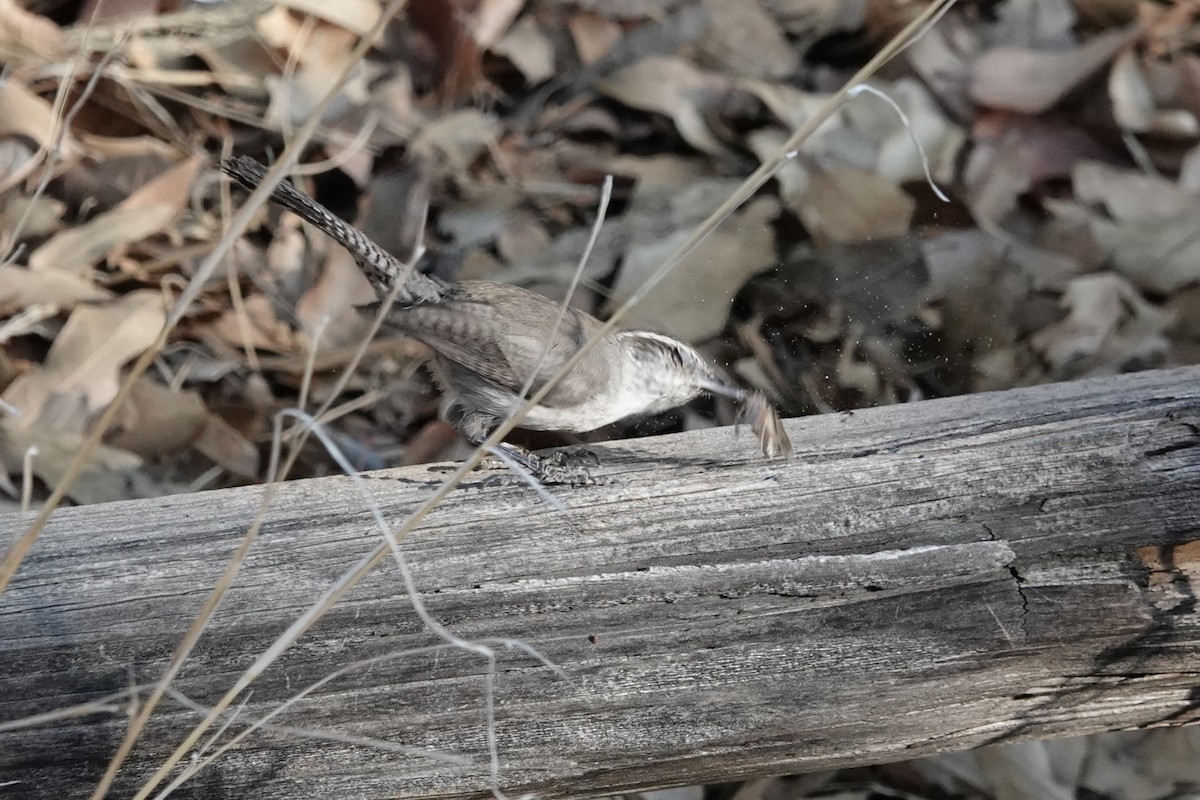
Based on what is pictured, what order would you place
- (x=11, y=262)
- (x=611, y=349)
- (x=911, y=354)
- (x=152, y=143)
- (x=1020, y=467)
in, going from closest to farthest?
(x=1020, y=467)
(x=611, y=349)
(x=11, y=262)
(x=911, y=354)
(x=152, y=143)

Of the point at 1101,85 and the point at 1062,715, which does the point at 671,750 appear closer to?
the point at 1062,715

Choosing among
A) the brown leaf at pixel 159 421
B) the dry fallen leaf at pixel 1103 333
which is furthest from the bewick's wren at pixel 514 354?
the dry fallen leaf at pixel 1103 333

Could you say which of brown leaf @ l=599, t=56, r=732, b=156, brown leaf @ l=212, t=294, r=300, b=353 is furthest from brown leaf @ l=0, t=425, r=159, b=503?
brown leaf @ l=599, t=56, r=732, b=156

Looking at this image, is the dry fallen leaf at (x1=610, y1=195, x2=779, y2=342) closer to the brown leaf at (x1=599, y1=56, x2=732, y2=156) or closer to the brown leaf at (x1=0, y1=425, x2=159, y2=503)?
the brown leaf at (x1=599, y1=56, x2=732, y2=156)

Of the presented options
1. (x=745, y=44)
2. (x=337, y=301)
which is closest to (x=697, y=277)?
(x=337, y=301)

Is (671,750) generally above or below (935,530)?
below

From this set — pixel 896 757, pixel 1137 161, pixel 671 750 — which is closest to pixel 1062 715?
pixel 896 757

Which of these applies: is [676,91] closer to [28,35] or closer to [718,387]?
[718,387]
